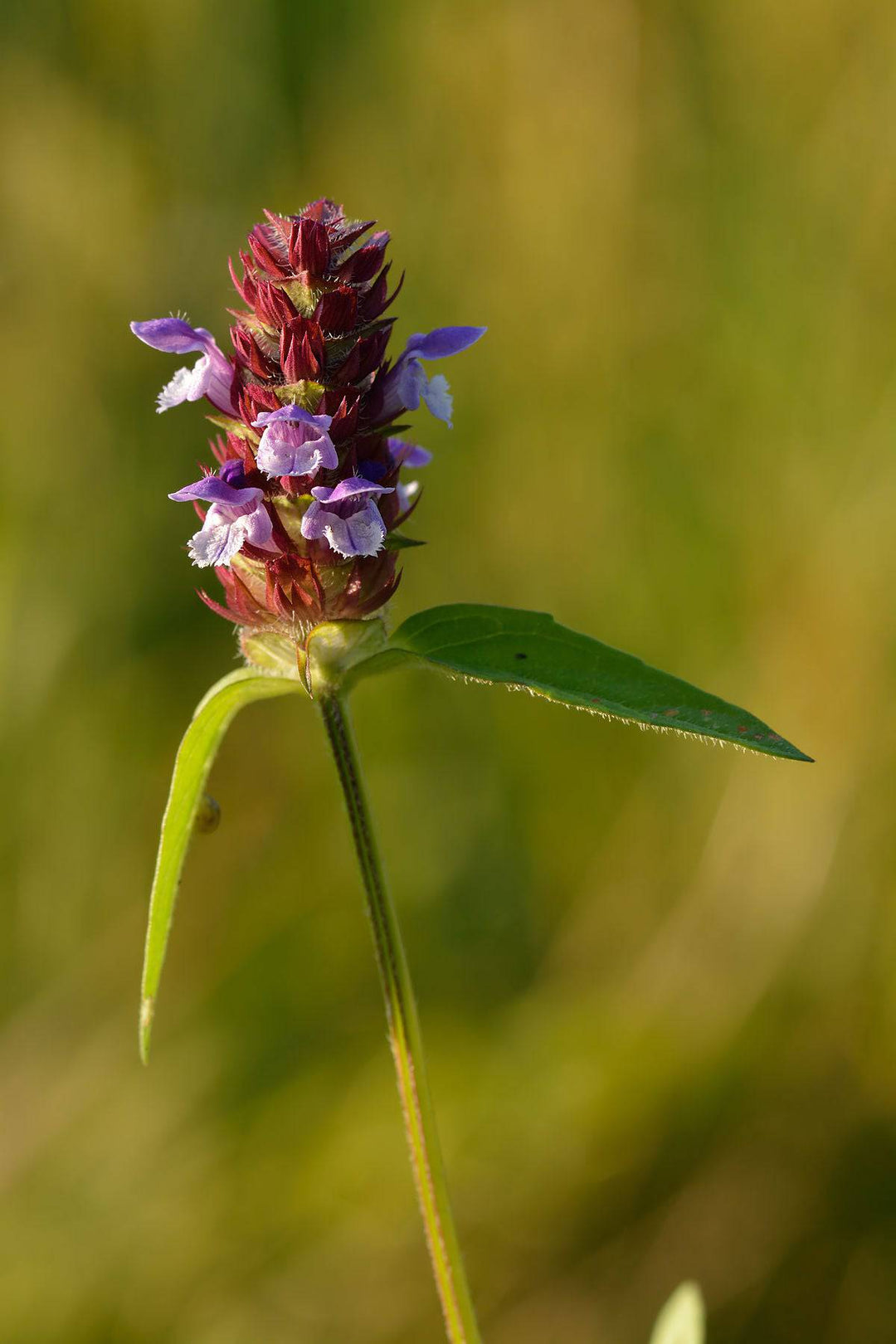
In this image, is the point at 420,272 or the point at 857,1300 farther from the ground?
the point at 420,272

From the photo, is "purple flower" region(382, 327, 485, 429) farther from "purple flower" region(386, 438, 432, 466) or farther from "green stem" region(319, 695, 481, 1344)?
"green stem" region(319, 695, 481, 1344)

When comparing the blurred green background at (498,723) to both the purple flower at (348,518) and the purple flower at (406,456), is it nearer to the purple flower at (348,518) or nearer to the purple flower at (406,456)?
the purple flower at (406,456)

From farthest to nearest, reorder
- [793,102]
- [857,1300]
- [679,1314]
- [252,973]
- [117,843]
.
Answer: [793,102] → [117,843] → [252,973] → [857,1300] → [679,1314]

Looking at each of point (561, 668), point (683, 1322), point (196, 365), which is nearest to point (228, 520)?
point (196, 365)

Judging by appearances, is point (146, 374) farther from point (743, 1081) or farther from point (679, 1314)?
point (679, 1314)

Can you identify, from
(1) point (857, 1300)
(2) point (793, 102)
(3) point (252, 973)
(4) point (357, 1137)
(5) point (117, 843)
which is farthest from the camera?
(2) point (793, 102)

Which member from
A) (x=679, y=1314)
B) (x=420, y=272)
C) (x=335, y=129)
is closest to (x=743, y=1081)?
(x=679, y=1314)

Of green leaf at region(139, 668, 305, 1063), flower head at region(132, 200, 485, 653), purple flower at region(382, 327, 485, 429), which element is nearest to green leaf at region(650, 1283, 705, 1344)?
green leaf at region(139, 668, 305, 1063)

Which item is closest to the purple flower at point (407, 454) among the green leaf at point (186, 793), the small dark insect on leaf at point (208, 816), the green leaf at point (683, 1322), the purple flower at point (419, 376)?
the purple flower at point (419, 376)
